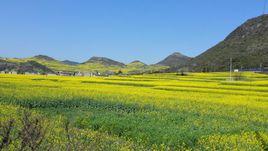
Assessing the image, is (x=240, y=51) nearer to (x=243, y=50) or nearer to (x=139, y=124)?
(x=243, y=50)

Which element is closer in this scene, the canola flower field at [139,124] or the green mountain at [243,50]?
the canola flower field at [139,124]

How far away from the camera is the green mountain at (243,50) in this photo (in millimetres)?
117750

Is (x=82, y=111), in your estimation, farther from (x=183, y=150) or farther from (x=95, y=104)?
(x=183, y=150)

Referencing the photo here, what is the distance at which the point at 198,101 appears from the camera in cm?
2672

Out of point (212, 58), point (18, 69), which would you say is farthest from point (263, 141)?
point (212, 58)

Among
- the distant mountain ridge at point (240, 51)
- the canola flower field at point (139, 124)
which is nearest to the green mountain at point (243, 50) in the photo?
the distant mountain ridge at point (240, 51)

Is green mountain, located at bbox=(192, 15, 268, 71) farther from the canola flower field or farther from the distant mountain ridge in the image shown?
the canola flower field

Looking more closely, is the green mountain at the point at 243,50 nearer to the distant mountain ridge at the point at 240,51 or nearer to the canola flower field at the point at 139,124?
the distant mountain ridge at the point at 240,51

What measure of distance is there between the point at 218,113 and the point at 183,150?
29.1 feet

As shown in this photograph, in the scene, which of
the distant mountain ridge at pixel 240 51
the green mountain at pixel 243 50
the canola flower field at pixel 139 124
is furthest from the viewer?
the green mountain at pixel 243 50

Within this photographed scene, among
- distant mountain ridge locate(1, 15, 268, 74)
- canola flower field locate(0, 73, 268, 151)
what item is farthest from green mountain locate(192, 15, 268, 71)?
canola flower field locate(0, 73, 268, 151)

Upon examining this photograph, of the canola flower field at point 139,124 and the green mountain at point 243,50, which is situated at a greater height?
the green mountain at point 243,50

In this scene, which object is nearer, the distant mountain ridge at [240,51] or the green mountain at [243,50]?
the distant mountain ridge at [240,51]

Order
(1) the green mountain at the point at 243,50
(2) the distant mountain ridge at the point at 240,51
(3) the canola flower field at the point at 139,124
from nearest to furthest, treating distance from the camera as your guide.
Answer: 1. (3) the canola flower field at the point at 139,124
2. (2) the distant mountain ridge at the point at 240,51
3. (1) the green mountain at the point at 243,50
